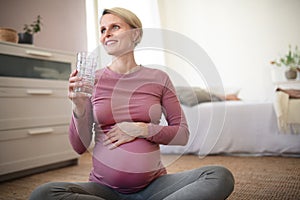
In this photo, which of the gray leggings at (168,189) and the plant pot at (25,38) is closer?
the gray leggings at (168,189)

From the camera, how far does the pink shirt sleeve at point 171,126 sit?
34.1 inches

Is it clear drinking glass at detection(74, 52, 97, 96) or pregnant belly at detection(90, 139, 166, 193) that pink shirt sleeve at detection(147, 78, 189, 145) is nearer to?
pregnant belly at detection(90, 139, 166, 193)

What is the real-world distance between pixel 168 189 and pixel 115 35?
48 cm

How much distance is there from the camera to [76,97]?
0.80 m

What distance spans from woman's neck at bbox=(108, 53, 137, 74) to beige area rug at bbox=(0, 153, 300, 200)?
12.2 inches

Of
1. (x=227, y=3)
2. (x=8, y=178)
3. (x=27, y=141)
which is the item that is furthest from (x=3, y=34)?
(x=227, y=3)

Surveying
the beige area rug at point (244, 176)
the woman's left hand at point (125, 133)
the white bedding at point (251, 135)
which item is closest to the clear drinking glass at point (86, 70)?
the woman's left hand at point (125, 133)

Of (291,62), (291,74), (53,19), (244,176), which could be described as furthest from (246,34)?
(244,176)

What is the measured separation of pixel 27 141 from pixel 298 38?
3464 mm

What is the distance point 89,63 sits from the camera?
2.67 feet

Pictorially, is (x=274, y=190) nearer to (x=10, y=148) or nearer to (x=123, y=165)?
(x=123, y=165)

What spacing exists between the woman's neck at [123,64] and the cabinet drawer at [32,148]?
1.08 m

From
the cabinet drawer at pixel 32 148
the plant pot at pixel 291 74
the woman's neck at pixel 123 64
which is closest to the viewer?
the woman's neck at pixel 123 64

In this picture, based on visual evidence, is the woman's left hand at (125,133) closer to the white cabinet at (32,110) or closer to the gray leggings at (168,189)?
the gray leggings at (168,189)
